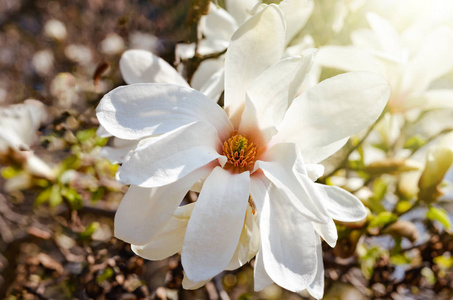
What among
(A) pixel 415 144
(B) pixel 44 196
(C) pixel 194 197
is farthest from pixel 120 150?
(A) pixel 415 144

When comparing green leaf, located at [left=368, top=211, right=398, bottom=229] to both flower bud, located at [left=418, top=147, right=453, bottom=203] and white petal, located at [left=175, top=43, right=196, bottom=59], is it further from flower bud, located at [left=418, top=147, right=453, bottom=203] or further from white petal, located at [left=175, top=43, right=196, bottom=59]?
white petal, located at [left=175, top=43, right=196, bottom=59]

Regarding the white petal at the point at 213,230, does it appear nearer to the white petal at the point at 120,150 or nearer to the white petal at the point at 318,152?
the white petal at the point at 318,152

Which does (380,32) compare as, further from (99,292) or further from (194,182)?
(99,292)

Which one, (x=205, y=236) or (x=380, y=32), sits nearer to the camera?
(x=205, y=236)

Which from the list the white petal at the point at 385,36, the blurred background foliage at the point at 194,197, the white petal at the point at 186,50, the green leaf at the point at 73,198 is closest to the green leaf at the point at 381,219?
the blurred background foliage at the point at 194,197

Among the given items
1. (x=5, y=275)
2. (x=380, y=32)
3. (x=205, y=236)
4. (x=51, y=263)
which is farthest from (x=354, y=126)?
(x=5, y=275)
